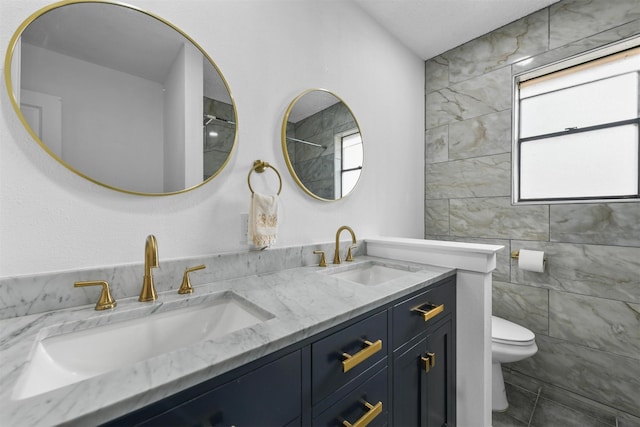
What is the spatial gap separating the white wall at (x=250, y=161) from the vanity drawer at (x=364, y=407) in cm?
75

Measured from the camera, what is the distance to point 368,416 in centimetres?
88

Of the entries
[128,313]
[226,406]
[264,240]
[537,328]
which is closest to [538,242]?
[537,328]

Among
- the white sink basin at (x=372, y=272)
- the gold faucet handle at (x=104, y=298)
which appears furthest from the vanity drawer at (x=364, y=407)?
the gold faucet handle at (x=104, y=298)

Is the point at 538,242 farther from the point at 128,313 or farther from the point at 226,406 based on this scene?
the point at 128,313

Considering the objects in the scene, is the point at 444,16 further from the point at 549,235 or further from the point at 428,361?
the point at 428,361

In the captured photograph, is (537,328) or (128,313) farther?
(537,328)

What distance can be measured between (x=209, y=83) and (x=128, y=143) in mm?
425

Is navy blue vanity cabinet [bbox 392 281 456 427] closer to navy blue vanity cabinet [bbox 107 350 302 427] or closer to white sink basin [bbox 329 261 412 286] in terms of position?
white sink basin [bbox 329 261 412 286]

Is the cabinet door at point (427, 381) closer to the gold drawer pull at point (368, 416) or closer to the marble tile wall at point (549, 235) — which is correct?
the gold drawer pull at point (368, 416)

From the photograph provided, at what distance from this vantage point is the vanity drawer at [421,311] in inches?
41.9

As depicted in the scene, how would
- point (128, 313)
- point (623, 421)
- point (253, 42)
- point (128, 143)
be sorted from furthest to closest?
1. point (623, 421)
2. point (253, 42)
3. point (128, 143)
4. point (128, 313)

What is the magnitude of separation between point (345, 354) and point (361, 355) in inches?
2.2

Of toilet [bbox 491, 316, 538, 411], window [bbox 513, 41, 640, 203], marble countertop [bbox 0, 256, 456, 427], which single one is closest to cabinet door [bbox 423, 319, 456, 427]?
marble countertop [bbox 0, 256, 456, 427]

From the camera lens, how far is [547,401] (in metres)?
1.79
